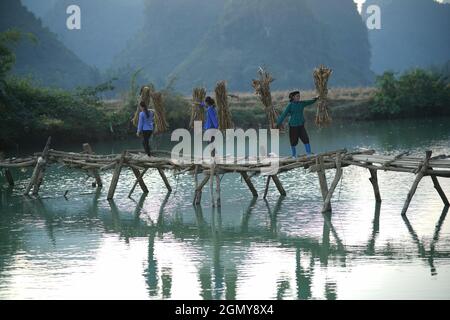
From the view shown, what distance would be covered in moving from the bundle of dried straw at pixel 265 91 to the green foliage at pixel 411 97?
2260 centimetres

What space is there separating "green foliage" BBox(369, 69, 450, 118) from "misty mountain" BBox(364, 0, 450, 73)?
5589 cm

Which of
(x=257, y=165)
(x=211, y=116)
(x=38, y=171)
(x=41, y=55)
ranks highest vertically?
(x=41, y=55)

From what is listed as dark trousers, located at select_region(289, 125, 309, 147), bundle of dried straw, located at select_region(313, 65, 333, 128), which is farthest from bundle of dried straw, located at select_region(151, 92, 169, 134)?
bundle of dried straw, located at select_region(313, 65, 333, 128)

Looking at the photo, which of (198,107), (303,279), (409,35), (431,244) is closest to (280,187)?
(198,107)

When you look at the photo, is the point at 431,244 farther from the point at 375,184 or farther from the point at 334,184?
the point at 375,184

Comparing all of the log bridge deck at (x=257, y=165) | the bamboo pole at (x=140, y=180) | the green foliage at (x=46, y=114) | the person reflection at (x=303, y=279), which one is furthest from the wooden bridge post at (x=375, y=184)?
the green foliage at (x=46, y=114)

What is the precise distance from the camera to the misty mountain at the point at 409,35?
94188mm

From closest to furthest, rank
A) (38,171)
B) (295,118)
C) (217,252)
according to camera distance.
Result: (217,252)
(295,118)
(38,171)

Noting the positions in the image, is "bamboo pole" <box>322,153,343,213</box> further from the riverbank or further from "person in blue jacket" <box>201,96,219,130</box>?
the riverbank

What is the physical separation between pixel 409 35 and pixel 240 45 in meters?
33.1

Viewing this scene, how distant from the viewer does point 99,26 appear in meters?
84.6

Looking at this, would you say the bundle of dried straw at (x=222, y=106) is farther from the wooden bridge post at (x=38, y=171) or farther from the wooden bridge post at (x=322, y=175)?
the wooden bridge post at (x=38, y=171)

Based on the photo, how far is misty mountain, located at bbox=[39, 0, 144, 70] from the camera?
80.9 meters
